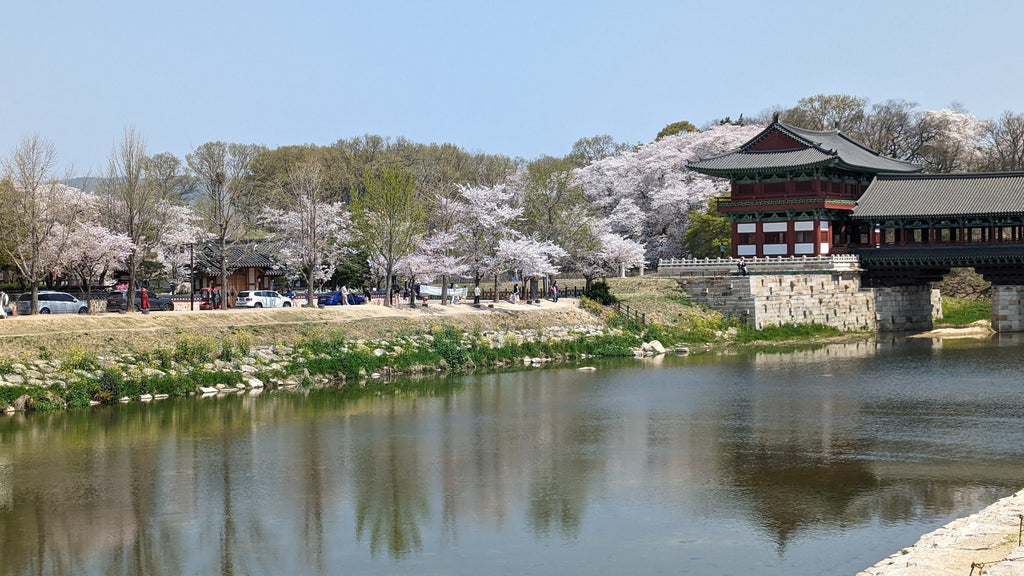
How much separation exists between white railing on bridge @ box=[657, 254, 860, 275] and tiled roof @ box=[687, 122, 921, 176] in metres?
6.35

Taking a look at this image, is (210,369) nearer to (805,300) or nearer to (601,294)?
(601,294)

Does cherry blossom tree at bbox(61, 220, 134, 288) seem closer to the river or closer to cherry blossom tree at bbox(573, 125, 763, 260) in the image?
the river

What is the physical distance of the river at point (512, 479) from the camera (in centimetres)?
2017

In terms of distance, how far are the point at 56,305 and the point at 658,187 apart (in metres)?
50.0

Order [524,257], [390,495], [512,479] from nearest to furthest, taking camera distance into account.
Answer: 1. [390,495]
2. [512,479]
3. [524,257]

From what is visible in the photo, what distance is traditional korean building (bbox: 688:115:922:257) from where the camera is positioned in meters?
71.2

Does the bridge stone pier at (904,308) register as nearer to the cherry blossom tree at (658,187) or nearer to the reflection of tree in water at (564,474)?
the cherry blossom tree at (658,187)

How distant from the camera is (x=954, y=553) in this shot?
57.5ft

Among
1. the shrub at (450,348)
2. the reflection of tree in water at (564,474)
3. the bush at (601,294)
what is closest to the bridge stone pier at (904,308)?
the bush at (601,294)

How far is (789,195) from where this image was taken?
71.9 metres

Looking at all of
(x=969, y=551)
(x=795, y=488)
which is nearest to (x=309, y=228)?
(x=795, y=488)

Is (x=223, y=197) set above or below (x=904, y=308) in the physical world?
above

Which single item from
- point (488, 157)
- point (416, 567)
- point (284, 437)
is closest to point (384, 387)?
point (284, 437)

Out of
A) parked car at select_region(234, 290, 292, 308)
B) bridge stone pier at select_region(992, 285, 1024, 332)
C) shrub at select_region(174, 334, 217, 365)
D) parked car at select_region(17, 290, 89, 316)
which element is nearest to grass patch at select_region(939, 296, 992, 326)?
bridge stone pier at select_region(992, 285, 1024, 332)
